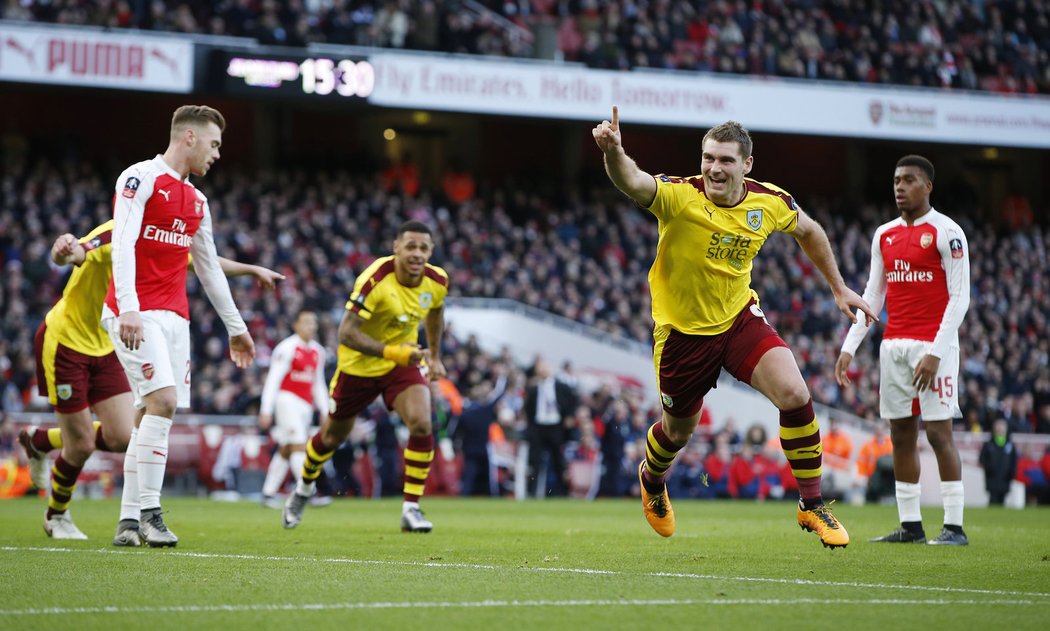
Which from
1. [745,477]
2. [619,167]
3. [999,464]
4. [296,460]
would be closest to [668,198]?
[619,167]

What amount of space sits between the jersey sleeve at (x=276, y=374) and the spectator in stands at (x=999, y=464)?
11.3m

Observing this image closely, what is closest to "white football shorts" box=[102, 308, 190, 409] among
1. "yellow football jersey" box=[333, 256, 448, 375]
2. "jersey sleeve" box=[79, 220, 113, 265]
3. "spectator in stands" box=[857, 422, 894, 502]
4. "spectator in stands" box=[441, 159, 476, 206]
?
"jersey sleeve" box=[79, 220, 113, 265]

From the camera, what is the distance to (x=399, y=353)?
35.0ft

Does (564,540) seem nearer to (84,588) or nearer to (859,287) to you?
(84,588)

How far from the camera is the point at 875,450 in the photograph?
22281 millimetres

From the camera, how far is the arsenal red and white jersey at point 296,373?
1683 cm

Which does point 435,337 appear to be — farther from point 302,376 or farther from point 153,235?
point 302,376

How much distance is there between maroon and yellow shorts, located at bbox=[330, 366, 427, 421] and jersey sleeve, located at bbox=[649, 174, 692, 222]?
3.91 meters

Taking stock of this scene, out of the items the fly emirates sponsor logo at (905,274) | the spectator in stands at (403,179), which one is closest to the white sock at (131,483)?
the fly emirates sponsor logo at (905,274)

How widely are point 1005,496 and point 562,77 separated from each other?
1466 centimetres

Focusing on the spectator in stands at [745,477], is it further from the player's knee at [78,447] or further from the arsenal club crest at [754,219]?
the arsenal club crest at [754,219]

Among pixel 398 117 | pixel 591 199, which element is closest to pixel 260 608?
pixel 591 199

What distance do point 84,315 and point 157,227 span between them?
1.34m

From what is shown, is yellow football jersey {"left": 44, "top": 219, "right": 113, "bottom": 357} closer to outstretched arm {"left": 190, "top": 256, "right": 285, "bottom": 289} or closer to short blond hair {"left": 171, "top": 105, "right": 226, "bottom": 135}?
outstretched arm {"left": 190, "top": 256, "right": 285, "bottom": 289}
